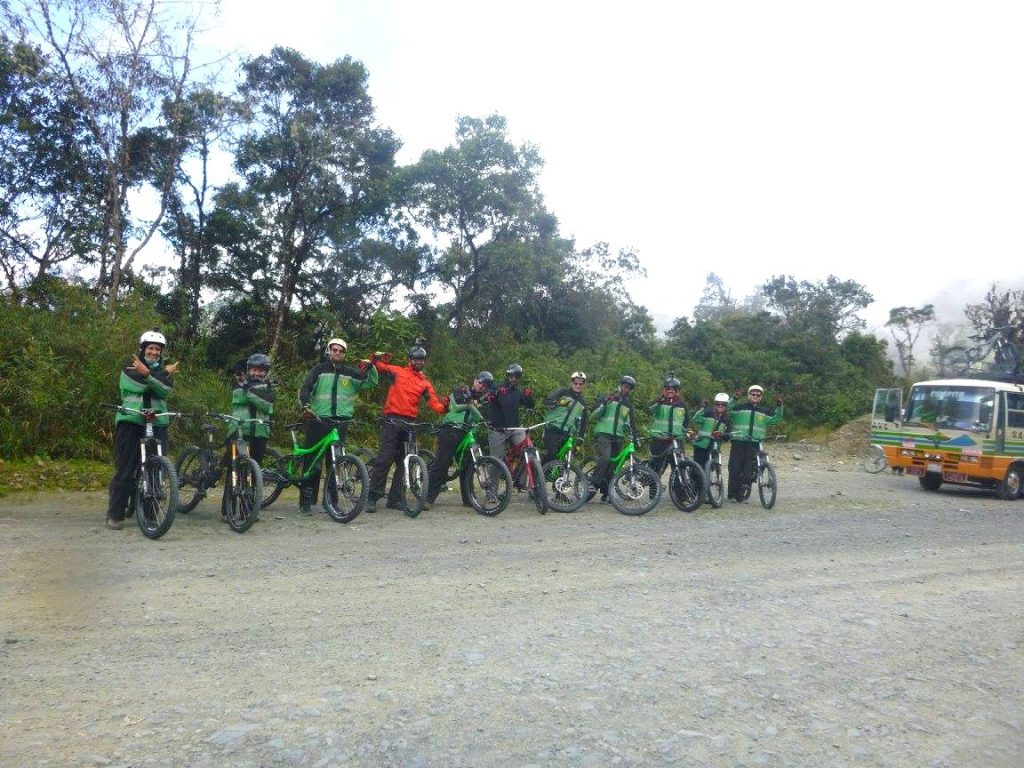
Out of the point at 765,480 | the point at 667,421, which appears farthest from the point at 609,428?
the point at 765,480

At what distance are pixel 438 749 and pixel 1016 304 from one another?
43.0 metres

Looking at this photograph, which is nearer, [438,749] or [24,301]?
[438,749]

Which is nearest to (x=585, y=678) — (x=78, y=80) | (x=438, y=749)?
(x=438, y=749)

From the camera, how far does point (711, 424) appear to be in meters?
12.1

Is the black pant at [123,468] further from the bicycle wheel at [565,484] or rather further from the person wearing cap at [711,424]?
the person wearing cap at [711,424]

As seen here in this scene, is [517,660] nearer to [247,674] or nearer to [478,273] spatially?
[247,674]

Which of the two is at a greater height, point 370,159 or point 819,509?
point 370,159

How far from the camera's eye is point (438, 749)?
3492 mm

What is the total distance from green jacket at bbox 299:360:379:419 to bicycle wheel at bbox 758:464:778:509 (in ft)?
19.8

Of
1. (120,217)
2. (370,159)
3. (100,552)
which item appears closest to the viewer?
(100,552)

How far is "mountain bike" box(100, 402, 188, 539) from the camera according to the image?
734 centimetres

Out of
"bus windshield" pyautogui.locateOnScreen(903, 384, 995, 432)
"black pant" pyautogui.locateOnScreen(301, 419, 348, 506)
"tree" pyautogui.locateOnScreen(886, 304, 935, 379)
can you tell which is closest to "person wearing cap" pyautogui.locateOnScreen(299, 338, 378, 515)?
"black pant" pyautogui.locateOnScreen(301, 419, 348, 506)

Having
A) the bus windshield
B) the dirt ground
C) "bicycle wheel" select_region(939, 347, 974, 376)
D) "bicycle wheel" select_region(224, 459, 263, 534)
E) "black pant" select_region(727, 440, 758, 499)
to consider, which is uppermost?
"bicycle wheel" select_region(939, 347, 974, 376)

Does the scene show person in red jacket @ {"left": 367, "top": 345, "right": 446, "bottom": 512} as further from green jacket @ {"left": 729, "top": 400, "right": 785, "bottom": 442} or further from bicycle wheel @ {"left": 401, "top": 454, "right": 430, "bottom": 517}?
green jacket @ {"left": 729, "top": 400, "right": 785, "bottom": 442}
